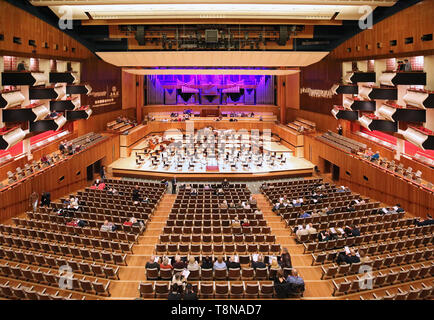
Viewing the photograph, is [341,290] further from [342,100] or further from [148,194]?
[342,100]

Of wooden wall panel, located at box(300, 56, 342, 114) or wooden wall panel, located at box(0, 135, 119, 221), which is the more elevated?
wooden wall panel, located at box(300, 56, 342, 114)

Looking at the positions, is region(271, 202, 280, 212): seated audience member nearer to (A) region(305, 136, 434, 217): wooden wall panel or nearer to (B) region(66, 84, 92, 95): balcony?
(A) region(305, 136, 434, 217): wooden wall panel

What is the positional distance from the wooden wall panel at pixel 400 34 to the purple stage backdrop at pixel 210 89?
10.3 meters

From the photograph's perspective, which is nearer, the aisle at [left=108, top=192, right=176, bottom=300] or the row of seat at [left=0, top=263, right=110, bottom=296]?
the row of seat at [left=0, top=263, right=110, bottom=296]

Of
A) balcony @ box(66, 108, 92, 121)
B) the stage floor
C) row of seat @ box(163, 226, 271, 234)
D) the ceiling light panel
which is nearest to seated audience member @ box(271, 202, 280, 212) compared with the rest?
row of seat @ box(163, 226, 271, 234)

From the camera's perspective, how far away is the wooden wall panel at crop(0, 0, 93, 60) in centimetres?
1064

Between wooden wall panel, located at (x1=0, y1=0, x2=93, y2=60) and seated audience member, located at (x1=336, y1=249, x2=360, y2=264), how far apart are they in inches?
427

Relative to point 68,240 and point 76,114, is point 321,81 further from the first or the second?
point 68,240

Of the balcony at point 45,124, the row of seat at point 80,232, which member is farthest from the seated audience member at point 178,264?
the balcony at point 45,124

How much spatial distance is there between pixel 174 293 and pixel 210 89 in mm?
21968

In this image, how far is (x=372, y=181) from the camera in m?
14.0

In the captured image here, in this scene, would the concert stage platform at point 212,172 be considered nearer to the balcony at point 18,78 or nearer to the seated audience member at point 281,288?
the balcony at point 18,78

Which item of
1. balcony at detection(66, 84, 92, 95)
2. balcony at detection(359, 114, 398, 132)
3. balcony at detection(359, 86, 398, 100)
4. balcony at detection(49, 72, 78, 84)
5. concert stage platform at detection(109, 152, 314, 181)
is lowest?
concert stage platform at detection(109, 152, 314, 181)

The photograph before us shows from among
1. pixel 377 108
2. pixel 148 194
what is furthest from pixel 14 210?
pixel 377 108
